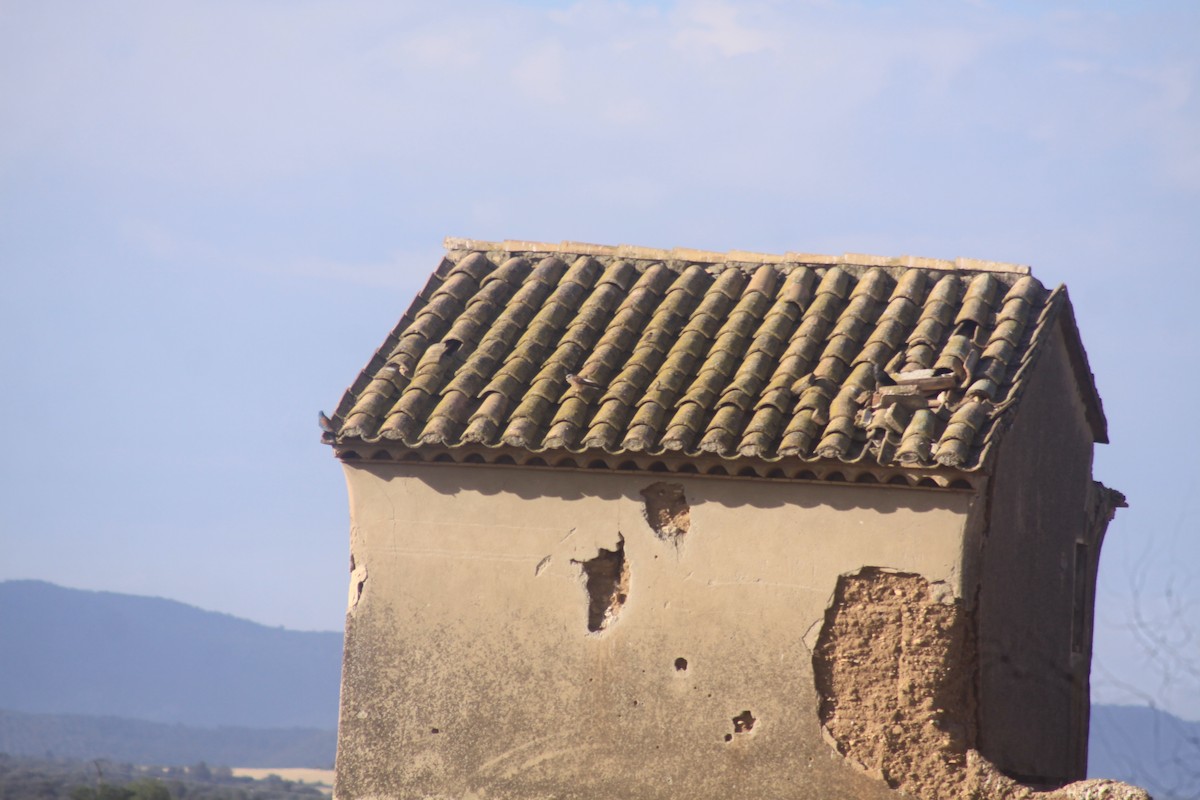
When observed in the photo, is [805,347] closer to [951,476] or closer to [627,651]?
[951,476]

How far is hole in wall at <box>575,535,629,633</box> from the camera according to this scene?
10.3m

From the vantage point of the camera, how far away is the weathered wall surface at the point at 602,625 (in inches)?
388

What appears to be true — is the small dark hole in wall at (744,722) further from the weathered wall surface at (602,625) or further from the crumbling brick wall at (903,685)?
the crumbling brick wall at (903,685)

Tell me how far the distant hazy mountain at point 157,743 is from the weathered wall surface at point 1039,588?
244 ft

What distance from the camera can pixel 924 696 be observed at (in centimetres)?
968

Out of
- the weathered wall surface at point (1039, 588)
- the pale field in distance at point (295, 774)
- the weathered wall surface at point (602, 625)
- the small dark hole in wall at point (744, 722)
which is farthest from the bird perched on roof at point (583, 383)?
the pale field in distance at point (295, 774)

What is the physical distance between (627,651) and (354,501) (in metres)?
2.12

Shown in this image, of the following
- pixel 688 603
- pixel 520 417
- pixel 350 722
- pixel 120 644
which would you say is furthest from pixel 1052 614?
pixel 120 644

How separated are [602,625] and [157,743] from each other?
9159 centimetres

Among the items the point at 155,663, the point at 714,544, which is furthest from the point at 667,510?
the point at 155,663

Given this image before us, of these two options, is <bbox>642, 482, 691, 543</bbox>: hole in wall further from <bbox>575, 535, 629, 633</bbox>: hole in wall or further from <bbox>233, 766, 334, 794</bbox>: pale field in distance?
<bbox>233, 766, 334, 794</bbox>: pale field in distance

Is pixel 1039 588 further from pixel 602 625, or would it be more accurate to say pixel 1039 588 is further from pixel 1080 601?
pixel 602 625

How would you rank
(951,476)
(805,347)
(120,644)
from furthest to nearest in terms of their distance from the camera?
(120,644) → (805,347) → (951,476)

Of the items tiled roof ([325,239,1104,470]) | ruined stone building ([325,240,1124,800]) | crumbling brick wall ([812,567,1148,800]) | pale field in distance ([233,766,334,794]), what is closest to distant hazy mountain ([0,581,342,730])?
pale field in distance ([233,766,334,794])
